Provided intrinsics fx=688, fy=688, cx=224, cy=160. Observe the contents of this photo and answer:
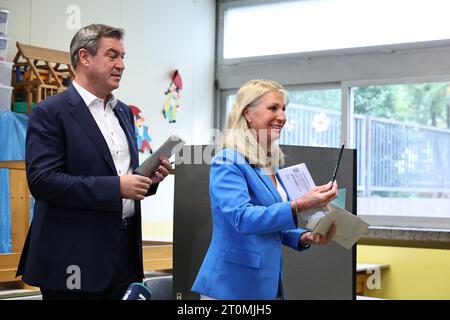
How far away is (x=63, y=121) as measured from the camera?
1.94 m

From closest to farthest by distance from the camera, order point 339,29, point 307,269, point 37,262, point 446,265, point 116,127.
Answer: point 37,262 → point 116,127 → point 307,269 → point 446,265 → point 339,29

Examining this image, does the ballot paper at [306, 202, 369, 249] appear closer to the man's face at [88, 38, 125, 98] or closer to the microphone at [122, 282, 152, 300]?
the man's face at [88, 38, 125, 98]

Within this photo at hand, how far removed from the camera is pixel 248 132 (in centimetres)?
208

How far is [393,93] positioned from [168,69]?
6.36 ft

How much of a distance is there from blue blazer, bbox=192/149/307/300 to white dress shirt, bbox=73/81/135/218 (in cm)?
27

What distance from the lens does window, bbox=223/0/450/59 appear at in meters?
5.54

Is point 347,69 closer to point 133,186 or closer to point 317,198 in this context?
point 317,198

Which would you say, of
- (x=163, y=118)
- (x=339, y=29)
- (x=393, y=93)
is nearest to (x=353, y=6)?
(x=339, y=29)

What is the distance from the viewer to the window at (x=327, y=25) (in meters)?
5.54

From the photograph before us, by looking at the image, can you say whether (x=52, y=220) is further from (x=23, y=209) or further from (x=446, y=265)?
(x=446, y=265)

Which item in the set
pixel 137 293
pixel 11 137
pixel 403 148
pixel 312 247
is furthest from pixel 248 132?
pixel 403 148

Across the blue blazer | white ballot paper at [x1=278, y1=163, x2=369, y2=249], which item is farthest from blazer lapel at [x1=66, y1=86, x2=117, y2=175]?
white ballot paper at [x1=278, y1=163, x2=369, y2=249]

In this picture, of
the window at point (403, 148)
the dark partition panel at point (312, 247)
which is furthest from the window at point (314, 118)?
the dark partition panel at point (312, 247)

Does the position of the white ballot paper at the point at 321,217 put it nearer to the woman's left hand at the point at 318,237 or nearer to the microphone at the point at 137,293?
the woman's left hand at the point at 318,237
